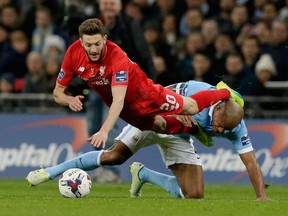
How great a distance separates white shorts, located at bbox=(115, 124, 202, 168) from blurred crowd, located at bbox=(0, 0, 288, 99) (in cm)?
397

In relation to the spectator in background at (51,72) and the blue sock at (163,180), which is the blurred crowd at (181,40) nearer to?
the spectator in background at (51,72)

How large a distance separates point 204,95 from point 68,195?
1936mm

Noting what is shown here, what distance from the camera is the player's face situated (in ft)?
38.5

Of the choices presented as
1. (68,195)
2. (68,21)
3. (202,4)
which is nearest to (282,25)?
(202,4)

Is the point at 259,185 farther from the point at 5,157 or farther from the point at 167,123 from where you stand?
the point at 5,157

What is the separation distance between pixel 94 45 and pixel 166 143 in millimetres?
2228

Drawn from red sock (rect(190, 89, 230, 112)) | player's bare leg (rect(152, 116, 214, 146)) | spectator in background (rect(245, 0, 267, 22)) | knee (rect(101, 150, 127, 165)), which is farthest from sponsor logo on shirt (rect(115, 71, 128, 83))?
spectator in background (rect(245, 0, 267, 22))

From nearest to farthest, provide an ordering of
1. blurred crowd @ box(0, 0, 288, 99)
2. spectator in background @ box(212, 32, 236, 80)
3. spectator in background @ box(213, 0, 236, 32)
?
blurred crowd @ box(0, 0, 288, 99), spectator in background @ box(212, 32, 236, 80), spectator in background @ box(213, 0, 236, 32)

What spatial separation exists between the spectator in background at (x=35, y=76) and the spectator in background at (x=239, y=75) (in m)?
3.45

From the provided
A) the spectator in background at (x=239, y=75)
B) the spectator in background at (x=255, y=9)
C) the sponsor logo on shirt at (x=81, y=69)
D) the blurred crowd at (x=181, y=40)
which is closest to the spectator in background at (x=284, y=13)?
the blurred crowd at (x=181, y=40)

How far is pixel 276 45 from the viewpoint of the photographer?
19109 millimetres

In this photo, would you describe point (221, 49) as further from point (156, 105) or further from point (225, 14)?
point (156, 105)

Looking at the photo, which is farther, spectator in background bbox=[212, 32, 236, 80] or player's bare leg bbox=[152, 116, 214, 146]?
spectator in background bbox=[212, 32, 236, 80]

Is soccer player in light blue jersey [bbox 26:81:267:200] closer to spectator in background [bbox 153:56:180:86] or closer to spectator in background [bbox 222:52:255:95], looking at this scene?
spectator in background [bbox 222:52:255:95]
